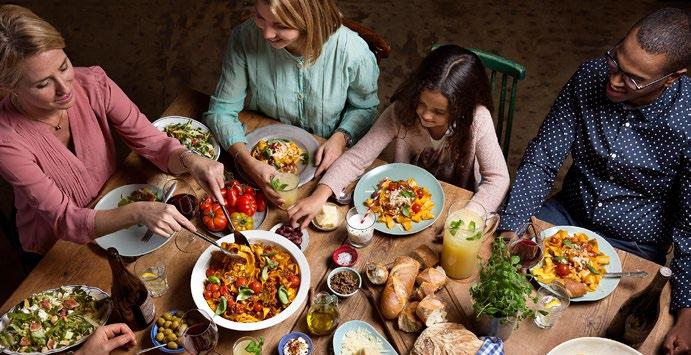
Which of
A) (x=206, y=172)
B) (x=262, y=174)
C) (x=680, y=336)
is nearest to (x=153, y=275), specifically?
(x=206, y=172)

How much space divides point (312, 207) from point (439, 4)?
314 centimetres

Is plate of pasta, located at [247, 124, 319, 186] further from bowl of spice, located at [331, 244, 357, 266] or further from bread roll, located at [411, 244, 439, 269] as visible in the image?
bread roll, located at [411, 244, 439, 269]

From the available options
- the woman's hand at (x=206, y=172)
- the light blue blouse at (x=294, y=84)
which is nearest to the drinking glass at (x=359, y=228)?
the woman's hand at (x=206, y=172)

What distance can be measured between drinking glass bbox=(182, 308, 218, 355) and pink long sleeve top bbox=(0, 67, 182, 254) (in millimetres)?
531

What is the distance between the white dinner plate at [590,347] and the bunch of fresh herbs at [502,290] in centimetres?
17

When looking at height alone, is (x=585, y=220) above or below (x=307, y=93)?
below

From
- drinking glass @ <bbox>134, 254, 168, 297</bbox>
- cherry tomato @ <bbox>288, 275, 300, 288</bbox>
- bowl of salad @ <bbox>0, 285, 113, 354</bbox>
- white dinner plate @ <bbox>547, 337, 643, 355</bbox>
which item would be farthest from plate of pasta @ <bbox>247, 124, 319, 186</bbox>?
white dinner plate @ <bbox>547, 337, 643, 355</bbox>

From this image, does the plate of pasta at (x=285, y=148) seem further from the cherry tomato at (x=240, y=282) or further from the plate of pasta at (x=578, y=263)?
the plate of pasta at (x=578, y=263)

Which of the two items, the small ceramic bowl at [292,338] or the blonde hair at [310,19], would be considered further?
the blonde hair at [310,19]

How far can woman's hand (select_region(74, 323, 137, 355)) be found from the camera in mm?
1789

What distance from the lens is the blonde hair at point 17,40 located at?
6.24 ft

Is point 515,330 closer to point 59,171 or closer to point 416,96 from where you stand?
point 416,96

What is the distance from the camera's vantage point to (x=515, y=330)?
6.28 feet

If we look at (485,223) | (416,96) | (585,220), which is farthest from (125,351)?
(585,220)
